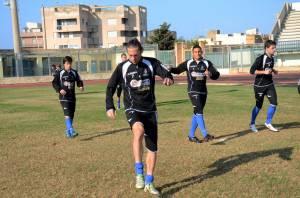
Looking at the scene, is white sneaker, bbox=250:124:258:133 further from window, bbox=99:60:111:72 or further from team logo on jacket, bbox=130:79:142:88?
window, bbox=99:60:111:72

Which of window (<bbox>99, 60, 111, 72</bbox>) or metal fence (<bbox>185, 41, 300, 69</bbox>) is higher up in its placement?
metal fence (<bbox>185, 41, 300, 69</bbox>)

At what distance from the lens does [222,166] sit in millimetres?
7352

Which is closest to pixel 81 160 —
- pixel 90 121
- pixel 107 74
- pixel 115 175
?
pixel 115 175

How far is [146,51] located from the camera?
162 feet

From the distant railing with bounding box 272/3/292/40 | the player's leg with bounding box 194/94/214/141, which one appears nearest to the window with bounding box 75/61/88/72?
the distant railing with bounding box 272/3/292/40

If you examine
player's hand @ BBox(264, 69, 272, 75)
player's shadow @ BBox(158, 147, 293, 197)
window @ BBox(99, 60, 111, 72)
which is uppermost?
player's hand @ BBox(264, 69, 272, 75)

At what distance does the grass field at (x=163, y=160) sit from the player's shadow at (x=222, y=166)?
13mm

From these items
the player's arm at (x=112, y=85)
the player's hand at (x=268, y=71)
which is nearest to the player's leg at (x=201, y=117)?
the player's hand at (x=268, y=71)

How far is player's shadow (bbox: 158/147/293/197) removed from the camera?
245 inches

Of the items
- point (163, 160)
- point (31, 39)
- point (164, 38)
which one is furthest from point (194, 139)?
point (31, 39)

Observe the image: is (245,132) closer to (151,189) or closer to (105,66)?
(151,189)

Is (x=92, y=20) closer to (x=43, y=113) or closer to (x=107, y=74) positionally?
(x=107, y=74)

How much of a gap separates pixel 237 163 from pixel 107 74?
4143 centimetres

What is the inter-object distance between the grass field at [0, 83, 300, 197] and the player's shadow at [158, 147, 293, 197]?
0.01 m
